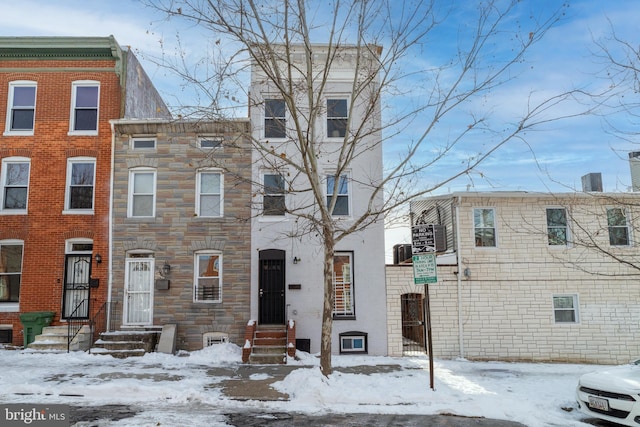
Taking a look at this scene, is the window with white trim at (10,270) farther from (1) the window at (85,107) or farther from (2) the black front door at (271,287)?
(2) the black front door at (271,287)

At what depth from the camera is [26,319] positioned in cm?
1445

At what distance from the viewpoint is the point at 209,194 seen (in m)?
15.6

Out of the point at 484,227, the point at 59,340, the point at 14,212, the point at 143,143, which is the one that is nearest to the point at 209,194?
the point at 143,143

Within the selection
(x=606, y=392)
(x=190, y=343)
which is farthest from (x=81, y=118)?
(x=606, y=392)

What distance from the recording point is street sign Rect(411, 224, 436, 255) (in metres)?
9.39

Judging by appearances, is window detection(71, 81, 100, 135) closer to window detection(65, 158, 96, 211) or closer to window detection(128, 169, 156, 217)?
window detection(65, 158, 96, 211)

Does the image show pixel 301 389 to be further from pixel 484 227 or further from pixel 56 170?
pixel 56 170

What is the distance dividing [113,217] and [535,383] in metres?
13.2

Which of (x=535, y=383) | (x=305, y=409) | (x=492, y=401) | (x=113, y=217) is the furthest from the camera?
(x=113, y=217)

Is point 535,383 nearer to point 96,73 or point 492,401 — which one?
point 492,401

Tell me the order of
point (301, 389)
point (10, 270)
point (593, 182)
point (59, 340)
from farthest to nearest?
point (593, 182) → point (10, 270) → point (59, 340) → point (301, 389)

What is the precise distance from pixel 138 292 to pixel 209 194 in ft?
12.7

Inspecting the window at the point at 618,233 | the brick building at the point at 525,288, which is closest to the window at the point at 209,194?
the brick building at the point at 525,288

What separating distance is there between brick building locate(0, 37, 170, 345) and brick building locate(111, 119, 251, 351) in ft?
2.24
